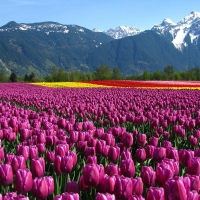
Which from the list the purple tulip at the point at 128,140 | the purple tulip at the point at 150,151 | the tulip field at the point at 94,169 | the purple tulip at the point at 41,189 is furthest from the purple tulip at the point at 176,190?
the purple tulip at the point at 128,140

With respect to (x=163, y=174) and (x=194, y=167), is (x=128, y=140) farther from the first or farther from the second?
(x=163, y=174)

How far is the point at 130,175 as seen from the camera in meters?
2.84

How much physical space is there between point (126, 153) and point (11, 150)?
1786 mm

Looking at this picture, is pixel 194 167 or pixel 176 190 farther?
pixel 194 167

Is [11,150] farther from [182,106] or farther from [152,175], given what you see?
[182,106]

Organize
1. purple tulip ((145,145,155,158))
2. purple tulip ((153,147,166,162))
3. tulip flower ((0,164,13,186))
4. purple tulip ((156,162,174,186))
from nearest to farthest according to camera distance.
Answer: purple tulip ((156,162,174,186))
tulip flower ((0,164,13,186))
purple tulip ((153,147,166,162))
purple tulip ((145,145,155,158))

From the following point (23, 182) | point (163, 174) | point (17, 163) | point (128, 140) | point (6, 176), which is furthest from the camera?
point (128, 140)

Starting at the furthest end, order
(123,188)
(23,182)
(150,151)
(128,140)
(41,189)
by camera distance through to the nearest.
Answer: (128,140)
(150,151)
(23,182)
(41,189)
(123,188)

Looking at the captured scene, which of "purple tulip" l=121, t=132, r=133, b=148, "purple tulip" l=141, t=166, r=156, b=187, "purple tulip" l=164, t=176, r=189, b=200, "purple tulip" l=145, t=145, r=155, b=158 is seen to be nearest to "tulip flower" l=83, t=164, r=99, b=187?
"purple tulip" l=141, t=166, r=156, b=187

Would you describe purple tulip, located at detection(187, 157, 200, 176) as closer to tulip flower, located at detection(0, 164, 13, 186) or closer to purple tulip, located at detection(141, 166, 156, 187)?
purple tulip, located at detection(141, 166, 156, 187)

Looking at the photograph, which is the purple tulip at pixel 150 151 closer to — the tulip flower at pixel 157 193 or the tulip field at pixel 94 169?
the tulip field at pixel 94 169

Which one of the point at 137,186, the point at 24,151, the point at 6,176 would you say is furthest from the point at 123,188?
the point at 24,151

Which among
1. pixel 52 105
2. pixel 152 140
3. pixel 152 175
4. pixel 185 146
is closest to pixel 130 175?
pixel 152 175

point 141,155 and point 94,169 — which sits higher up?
point 94,169
